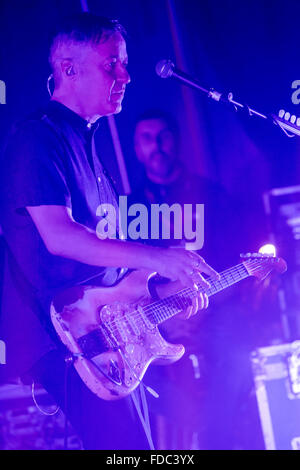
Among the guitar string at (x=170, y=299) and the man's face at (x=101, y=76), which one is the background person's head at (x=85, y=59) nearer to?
the man's face at (x=101, y=76)

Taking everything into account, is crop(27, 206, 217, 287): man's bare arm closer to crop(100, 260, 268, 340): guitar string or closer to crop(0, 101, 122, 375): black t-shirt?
crop(0, 101, 122, 375): black t-shirt

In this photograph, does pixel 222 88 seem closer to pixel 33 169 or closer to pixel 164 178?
pixel 164 178

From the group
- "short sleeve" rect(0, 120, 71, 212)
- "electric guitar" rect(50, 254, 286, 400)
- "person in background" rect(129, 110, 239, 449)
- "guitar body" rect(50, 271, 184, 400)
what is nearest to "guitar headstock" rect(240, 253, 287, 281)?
"person in background" rect(129, 110, 239, 449)

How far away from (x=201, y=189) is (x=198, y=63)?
89 cm

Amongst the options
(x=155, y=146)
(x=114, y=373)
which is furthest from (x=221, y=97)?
(x=114, y=373)

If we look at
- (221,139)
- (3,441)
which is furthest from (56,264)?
(221,139)

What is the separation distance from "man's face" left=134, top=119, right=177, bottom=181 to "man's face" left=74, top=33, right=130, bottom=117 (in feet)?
2.78

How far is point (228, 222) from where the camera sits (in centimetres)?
304

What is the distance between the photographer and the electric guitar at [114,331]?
1768mm

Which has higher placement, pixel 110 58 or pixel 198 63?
pixel 198 63

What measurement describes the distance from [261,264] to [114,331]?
104 cm

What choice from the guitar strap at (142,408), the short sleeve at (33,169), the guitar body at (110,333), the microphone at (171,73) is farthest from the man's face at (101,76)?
the guitar strap at (142,408)

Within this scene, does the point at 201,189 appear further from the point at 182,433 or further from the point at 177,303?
the point at 182,433

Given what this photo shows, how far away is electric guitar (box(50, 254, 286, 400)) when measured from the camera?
1.77m
